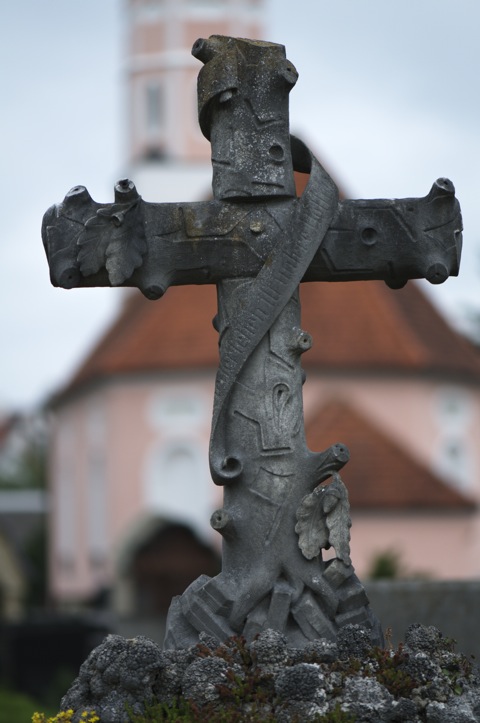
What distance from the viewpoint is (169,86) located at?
150 feet

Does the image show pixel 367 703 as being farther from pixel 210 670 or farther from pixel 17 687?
pixel 17 687

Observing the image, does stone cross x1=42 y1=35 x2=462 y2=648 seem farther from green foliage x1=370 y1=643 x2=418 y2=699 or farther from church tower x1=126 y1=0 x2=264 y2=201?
church tower x1=126 y1=0 x2=264 y2=201

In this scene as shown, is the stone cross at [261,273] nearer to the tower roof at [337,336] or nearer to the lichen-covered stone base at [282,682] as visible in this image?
the lichen-covered stone base at [282,682]

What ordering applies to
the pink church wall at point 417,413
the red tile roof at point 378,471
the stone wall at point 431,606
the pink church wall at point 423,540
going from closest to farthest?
the stone wall at point 431,606 < the pink church wall at point 423,540 < the red tile roof at point 378,471 < the pink church wall at point 417,413

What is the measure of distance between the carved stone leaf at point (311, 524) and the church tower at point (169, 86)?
37638mm

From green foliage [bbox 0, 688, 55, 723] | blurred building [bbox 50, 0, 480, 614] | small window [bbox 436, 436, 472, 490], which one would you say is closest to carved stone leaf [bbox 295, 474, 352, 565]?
green foliage [bbox 0, 688, 55, 723]

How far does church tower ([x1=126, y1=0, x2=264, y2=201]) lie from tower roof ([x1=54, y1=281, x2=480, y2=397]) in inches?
176

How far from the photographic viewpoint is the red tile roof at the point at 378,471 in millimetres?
34219

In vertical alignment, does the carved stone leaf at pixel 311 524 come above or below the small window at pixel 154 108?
below

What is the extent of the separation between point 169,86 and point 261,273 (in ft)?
131

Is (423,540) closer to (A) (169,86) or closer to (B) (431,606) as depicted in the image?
(A) (169,86)

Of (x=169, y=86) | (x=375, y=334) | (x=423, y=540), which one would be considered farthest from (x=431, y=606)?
(x=169, y=86)

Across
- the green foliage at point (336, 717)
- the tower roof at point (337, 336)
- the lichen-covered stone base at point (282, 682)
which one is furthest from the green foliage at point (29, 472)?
the green foliage at point (336, 717)

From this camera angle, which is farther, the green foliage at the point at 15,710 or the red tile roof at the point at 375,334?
the red tile roof at the point at 375,334
